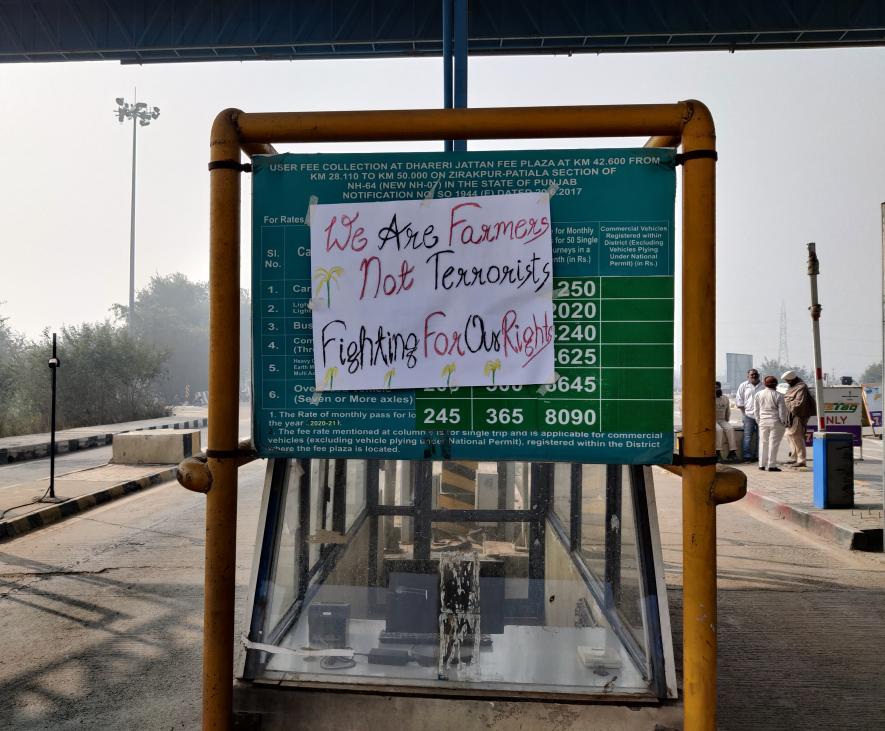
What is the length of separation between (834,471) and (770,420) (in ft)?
13.2

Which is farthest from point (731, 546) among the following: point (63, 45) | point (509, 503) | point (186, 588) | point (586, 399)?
point (63, 45)

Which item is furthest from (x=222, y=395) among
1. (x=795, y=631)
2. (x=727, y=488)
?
(x=795, y=631)

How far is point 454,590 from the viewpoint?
2.37 m

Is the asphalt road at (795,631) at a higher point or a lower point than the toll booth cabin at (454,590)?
lower

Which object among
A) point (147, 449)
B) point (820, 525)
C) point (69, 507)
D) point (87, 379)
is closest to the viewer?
point (820, 525)

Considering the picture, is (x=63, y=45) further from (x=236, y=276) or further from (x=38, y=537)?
(x=236, y=276)

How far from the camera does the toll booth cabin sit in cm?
221

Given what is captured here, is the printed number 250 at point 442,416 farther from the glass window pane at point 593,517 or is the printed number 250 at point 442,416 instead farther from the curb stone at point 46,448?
the curb stone at point 46,448

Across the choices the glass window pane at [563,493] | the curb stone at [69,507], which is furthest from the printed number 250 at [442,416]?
the curb stone at [69,507]

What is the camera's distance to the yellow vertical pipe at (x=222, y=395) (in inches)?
87.5

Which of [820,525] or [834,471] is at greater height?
[834,471]

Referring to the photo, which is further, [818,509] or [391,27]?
[391,27]

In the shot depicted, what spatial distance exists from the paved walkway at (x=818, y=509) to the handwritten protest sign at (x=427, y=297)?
6863 millimetres

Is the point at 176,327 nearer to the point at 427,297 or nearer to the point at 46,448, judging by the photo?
the point at 46,448
